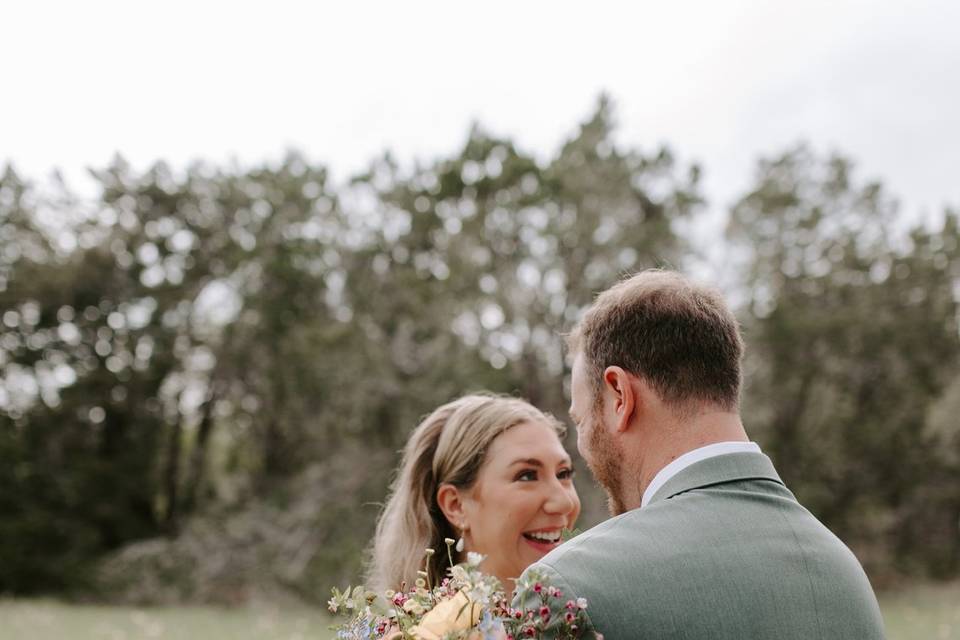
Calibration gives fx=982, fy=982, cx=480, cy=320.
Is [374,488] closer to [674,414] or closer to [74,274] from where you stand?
[74,274]

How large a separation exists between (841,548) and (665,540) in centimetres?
44

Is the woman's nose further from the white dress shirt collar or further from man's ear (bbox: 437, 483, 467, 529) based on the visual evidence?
the white dress shirt collar

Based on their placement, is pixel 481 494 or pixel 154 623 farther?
pixel 154 623

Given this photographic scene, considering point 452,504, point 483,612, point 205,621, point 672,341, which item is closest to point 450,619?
point 483,612

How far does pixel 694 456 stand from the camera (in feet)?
6.54

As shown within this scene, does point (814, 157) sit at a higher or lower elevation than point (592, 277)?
higher

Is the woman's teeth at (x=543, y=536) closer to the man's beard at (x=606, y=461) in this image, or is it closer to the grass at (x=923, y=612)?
the man's beard at (x=606, y=461)

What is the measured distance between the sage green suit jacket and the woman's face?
181cm

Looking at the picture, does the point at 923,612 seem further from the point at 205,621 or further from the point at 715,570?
the point at 715,570

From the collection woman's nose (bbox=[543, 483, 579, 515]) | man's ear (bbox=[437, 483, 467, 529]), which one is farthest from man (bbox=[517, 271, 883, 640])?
man's ear (bbox=[437, 483, 467, 529])

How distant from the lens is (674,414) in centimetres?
202

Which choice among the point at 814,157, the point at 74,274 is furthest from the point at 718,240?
the point at 74,274

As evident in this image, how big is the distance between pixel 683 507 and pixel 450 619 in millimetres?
502

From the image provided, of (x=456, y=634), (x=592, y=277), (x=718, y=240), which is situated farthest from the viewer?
(x=718, y=240)
